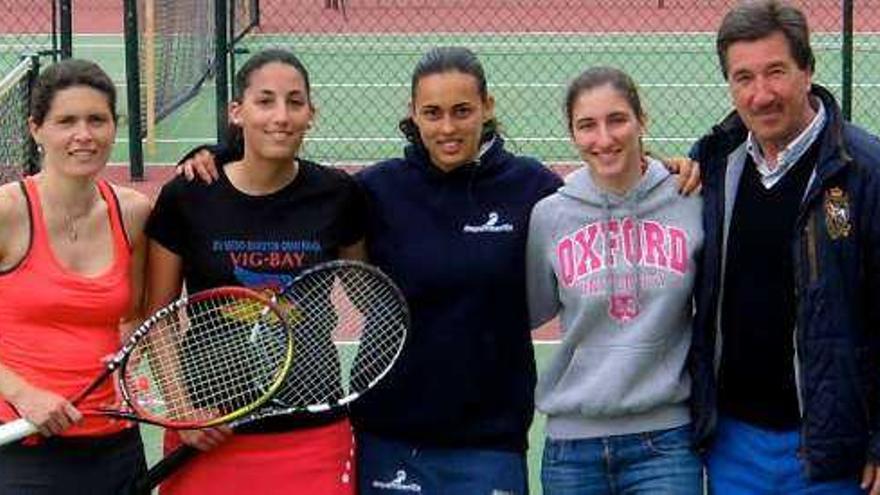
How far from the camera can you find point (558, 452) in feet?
14.7

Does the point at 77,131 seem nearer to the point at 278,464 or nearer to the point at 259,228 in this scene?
the point at 259,228

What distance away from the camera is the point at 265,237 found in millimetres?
4418

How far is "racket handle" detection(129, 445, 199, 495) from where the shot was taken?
4504 mm

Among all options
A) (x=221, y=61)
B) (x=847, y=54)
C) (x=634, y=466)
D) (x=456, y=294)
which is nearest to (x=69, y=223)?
(x=456, y=294)

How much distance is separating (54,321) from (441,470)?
40.4 inches

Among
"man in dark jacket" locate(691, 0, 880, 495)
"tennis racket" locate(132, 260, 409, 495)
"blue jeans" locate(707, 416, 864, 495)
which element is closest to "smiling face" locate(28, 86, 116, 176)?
"tennis racket" locate(132, 260, 409, 495)

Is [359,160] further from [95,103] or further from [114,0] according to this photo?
[114,0]

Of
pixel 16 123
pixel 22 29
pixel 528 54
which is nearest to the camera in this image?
pixel 16 123

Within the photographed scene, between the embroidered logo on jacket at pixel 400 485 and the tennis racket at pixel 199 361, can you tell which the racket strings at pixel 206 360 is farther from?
the embroidered logo on jacket at pixel 400 485

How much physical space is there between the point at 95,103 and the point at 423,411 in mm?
1111

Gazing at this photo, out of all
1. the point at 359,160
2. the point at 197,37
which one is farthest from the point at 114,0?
the point at 359,160

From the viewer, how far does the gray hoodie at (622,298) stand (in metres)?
4.38

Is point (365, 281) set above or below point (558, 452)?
above

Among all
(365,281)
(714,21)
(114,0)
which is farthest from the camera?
(114,0)
